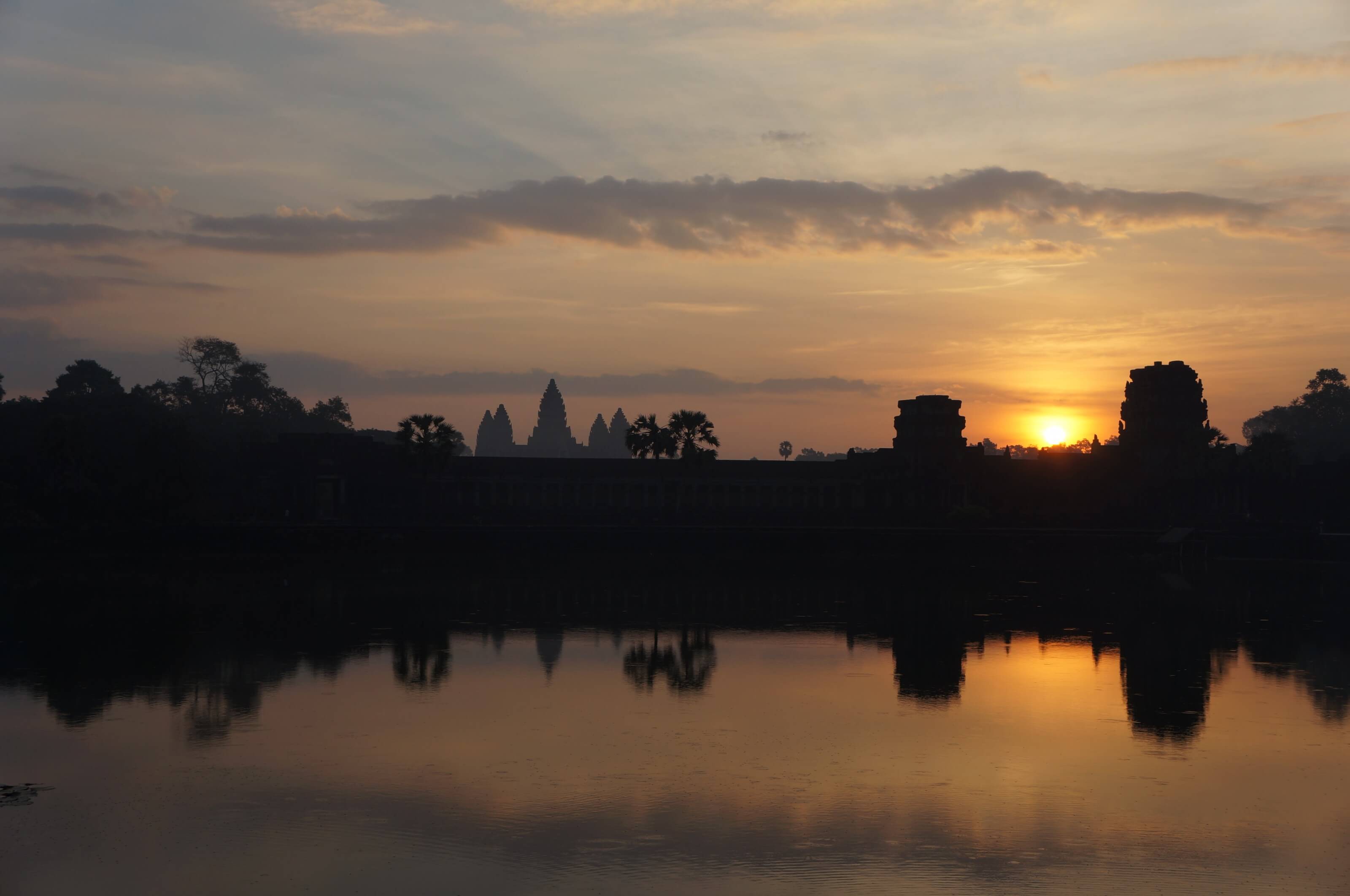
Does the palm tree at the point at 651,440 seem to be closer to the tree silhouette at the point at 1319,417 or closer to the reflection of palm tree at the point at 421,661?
the reflection of palm tree at the point at 421,661

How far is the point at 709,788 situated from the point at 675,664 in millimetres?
14923

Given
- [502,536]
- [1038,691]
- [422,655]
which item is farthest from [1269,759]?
[502,536]

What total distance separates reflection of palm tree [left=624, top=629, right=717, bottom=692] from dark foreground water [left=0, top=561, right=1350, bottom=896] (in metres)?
0.20

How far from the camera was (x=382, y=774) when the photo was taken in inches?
910

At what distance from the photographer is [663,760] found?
24562 mm

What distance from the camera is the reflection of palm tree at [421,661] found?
109 feet

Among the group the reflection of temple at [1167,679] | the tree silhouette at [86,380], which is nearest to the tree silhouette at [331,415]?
the tree silhouette at [86,380]

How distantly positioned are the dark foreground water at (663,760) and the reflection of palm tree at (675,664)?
195mm

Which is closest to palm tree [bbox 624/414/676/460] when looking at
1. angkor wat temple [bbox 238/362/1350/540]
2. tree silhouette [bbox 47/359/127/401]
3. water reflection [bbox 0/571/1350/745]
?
angkor wat temple [bbox 238/362/1350/540]

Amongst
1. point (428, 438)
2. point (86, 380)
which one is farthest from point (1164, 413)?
point (86, 380)

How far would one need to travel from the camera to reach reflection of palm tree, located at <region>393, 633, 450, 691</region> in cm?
3312

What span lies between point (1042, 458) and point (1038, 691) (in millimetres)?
85239

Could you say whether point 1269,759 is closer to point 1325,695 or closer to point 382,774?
point 1325,695

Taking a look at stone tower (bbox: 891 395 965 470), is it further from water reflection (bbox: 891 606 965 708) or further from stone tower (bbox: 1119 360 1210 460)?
water reflection (bbox: 891 606 965 708)
